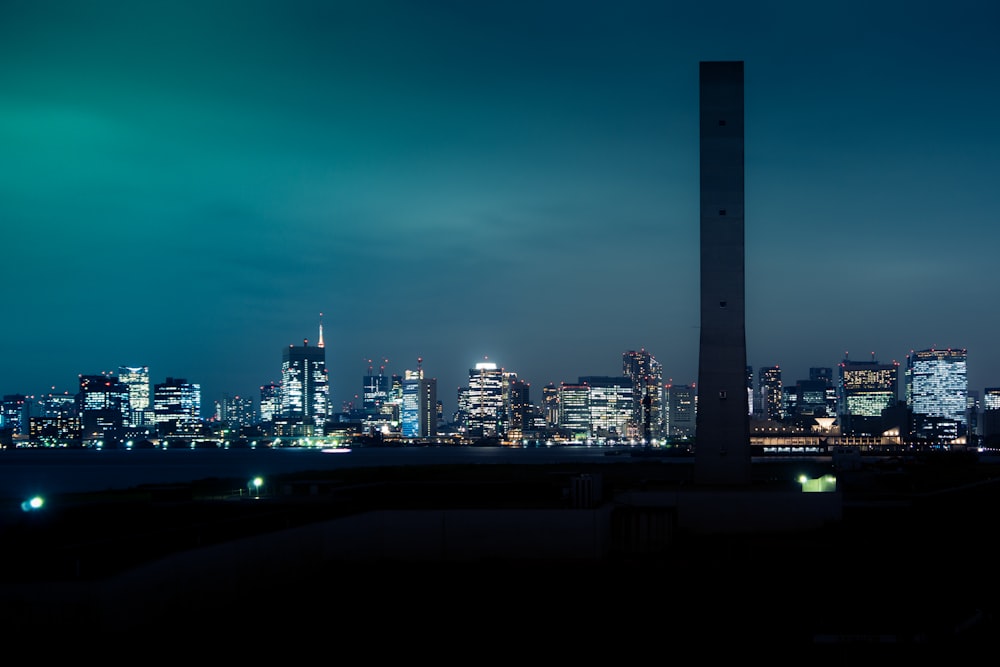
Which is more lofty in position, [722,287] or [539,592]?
[722,287]

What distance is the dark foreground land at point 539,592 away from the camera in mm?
16703

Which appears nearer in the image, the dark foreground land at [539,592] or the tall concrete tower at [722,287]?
the dark foreground land at [539,592]

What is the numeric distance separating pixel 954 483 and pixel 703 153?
31.1 m

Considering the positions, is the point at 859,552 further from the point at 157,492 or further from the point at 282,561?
the point at 157,492

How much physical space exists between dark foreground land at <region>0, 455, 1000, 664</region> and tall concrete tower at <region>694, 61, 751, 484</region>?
372 cm

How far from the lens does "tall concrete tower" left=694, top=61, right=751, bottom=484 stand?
34219 mm

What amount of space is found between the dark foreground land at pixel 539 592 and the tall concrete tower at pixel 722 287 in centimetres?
372

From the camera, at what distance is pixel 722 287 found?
3422cm

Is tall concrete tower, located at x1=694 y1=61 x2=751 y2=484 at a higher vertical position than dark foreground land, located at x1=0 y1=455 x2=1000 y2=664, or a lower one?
higher

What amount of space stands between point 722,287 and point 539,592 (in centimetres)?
1398

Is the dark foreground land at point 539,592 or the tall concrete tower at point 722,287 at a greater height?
the tall concrete tower at point 722,287

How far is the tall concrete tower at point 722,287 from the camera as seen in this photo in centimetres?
3422

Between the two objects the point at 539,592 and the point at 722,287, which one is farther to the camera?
the point at 722,287

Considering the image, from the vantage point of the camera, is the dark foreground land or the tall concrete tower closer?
the dark foreground land
